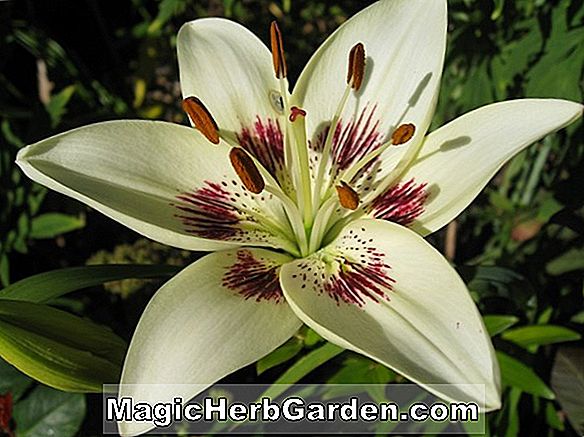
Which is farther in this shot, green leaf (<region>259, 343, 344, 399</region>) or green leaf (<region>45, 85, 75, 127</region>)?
green leaf (<region>45, 85, 75, 127</region>)

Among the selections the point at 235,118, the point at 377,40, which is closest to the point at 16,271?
the point at 235,118

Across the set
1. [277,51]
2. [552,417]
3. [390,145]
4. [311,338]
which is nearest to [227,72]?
[277,51]

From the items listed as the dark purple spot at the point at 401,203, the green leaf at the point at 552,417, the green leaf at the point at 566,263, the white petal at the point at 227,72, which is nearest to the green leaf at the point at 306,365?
the dark purple spot at the point at 401,203

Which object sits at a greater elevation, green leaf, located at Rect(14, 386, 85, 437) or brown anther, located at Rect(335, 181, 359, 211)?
brown anther, located at Rect(335, 181, 359, 211)

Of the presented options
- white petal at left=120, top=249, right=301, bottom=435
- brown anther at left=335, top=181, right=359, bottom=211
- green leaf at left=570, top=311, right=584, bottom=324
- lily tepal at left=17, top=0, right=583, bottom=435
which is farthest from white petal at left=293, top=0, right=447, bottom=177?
green leaf at left=570, top=311, right=584, bottom=324

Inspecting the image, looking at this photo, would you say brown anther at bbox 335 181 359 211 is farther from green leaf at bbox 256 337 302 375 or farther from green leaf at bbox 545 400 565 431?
green leaf at bbox 545 400 565 431

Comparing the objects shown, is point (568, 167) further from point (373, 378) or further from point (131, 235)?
point (131, 235)

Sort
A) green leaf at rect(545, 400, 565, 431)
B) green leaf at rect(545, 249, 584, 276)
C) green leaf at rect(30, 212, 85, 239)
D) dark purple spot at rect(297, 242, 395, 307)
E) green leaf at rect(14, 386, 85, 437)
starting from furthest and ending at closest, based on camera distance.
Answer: green leaf at rect(545, 249, 584, 276), green leaf at rect(30, 212, 85, 239), green leaf at rect(545, 400, 565, 431), green leaf at rect(14, 386, 85, 437), dark purple spot at rect(297, 242, 395, 307)
